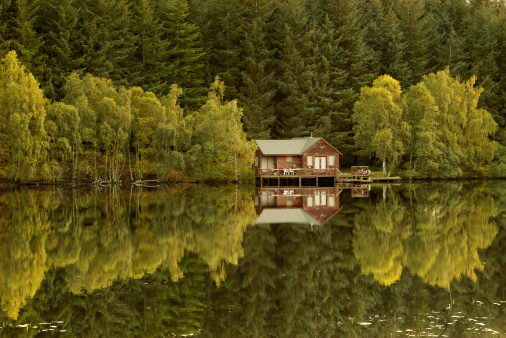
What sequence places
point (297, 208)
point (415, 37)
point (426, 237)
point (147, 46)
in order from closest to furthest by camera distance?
point (426, 237) → point (297, 208) → point (147, 46) → point (415, 37)

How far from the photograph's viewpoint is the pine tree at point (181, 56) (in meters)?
67.7

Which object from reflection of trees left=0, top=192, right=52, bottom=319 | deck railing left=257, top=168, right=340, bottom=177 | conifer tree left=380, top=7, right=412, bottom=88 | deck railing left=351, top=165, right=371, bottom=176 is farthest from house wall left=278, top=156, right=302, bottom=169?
reflection of trees left=0, top=192, right=52, bottom=319

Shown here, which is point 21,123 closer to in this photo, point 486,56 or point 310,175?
point 310,175

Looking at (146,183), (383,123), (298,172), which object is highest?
(383,123)

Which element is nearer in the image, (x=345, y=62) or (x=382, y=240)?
(x=382, y=240)

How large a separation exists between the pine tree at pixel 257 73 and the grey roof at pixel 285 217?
34.7 m

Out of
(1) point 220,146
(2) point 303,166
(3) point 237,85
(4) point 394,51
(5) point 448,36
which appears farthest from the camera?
(5) point 448,36

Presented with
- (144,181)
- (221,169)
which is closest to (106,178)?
(144,181)

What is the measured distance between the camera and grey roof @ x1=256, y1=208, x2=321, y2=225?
1099 inches

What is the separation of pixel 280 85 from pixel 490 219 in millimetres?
43486

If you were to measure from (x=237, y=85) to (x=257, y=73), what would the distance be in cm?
301

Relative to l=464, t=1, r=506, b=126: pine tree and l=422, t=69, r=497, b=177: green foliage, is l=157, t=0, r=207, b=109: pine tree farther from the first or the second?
l=464, t=1, r=506, b=126: pine tree

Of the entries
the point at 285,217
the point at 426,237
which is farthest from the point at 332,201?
the point at 426,237

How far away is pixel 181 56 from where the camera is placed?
7088 cm
